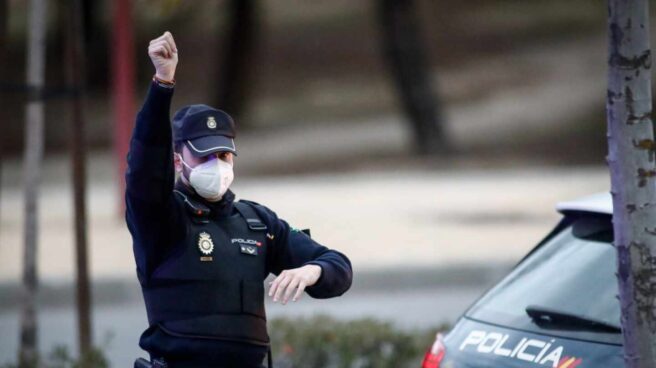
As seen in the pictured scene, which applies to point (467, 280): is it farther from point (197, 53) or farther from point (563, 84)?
point (197, 53)

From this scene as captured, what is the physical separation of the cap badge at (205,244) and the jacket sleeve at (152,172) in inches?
3.7

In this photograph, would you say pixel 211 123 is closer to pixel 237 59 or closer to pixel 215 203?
pixel 215 203

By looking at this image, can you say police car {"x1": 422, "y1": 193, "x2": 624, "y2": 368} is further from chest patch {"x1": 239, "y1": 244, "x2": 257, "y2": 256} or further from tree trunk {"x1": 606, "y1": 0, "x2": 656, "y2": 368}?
chest patch {"x1": 239, "y1": 244, "x2": 257, "y2": 256}

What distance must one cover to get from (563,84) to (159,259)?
3043 centimetres

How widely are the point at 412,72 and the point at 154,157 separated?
19.1 metres

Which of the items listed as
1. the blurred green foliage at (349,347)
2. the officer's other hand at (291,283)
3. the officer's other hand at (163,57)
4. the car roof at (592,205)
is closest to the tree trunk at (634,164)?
the car roof at (592,205)

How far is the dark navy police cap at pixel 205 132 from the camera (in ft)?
11.6

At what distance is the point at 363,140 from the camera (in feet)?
88.9

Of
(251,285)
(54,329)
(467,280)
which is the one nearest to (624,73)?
(251,285)

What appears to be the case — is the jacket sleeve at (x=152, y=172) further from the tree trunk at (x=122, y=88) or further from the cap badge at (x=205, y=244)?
the tree trunk at (x=122, y=88)

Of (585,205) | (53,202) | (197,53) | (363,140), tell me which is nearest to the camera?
(585,205)

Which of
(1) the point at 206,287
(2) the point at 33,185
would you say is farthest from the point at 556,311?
(2) the point at 33,185

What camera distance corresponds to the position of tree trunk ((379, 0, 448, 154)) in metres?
22.0

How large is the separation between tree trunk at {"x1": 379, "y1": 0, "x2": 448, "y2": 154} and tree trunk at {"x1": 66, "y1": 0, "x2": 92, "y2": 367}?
15.5m
